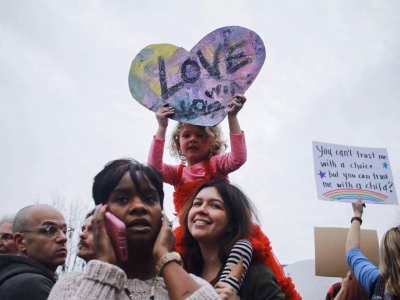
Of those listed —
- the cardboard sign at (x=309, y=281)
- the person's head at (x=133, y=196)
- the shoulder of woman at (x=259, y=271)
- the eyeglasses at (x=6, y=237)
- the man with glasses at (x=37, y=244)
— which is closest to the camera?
the person's head at (x=133, y=196)

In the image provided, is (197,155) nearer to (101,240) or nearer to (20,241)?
(20,241)

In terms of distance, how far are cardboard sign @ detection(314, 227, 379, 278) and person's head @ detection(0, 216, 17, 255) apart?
2.46 metres

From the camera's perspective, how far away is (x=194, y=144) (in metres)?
3.46

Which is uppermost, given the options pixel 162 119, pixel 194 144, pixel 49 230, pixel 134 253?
pixel 162 119

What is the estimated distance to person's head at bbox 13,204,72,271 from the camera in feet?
10.2

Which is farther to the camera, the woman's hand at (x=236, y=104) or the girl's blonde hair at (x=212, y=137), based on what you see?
the girl's blonde hair at (x=212, y=137)

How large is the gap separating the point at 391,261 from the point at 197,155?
4.94ft

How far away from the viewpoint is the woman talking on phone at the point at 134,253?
1.66 metres

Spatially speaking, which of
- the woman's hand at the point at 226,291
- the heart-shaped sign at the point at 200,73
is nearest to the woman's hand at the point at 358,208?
the heart-shaped sign at the point at 200,73

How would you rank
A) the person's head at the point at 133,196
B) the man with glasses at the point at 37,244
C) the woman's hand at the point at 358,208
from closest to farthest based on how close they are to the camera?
the person's head at the point at 133,196 → the man with glasses at the point at 37,244 → the woman's hand at the point at 358,208

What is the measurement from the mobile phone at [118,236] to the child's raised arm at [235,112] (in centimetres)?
166

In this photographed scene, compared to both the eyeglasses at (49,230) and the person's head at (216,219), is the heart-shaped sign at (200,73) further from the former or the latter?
the eyeglasses at (49,230)

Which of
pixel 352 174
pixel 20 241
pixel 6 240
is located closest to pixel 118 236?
pixel 20 241

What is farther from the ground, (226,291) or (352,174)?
(352,174)
